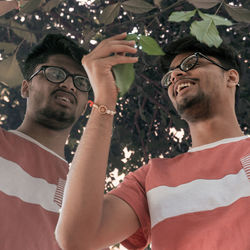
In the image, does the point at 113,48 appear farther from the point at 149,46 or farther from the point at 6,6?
the point at 6,6

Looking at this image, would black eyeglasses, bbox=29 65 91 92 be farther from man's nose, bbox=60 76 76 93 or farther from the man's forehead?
the man's forehead

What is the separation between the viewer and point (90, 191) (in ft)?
4.21

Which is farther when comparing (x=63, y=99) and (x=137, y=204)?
(x=63, y=99)

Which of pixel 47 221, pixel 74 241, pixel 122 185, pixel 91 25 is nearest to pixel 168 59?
pixel 91 25

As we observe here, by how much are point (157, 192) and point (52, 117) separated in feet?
2.96

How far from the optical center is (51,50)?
7.75 feet

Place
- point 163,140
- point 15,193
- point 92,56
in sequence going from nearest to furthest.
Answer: point 92,56 → point 15,193 → point 163,140

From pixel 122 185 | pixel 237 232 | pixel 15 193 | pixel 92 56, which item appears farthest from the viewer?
pixel 15 193

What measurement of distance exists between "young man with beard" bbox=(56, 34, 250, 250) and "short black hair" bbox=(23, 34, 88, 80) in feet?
2.63

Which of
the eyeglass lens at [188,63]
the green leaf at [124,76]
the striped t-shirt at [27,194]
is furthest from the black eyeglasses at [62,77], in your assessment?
the green leaf at [124,76]

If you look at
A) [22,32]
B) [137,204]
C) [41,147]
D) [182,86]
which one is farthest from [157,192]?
[22,32]

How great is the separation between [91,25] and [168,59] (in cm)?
64

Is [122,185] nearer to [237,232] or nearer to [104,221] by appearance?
[104,221]

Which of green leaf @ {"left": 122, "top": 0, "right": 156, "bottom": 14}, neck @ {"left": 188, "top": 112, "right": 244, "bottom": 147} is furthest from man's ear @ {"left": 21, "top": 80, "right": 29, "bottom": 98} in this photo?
neck @ {"left": 188, "top": 112, "right": 244, "bottom": 147}
